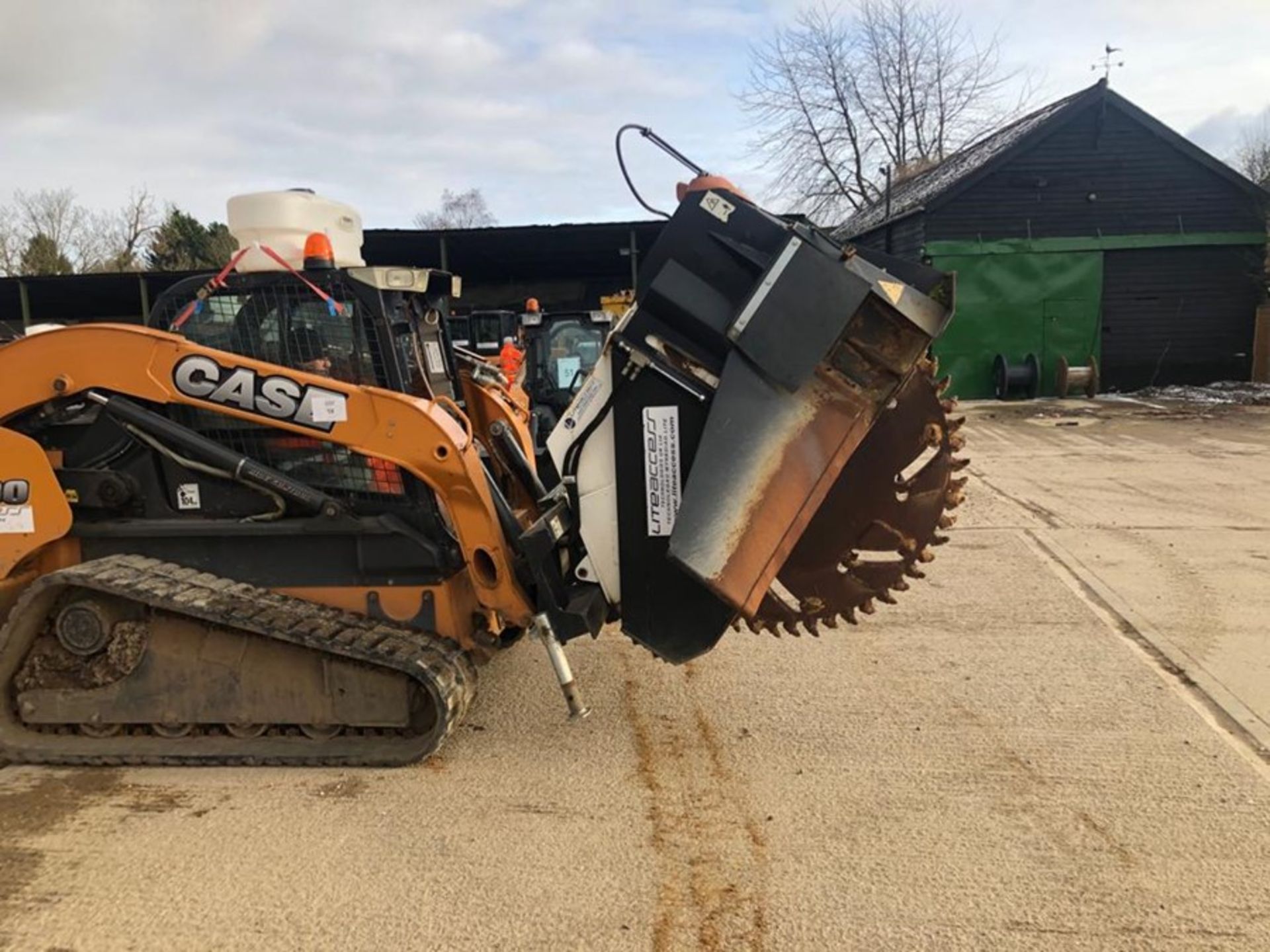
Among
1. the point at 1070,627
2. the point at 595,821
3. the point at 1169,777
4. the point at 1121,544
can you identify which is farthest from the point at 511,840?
the point at 1121,544

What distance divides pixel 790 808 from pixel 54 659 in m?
3.00

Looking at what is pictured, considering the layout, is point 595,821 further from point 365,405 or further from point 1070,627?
point 1070,627

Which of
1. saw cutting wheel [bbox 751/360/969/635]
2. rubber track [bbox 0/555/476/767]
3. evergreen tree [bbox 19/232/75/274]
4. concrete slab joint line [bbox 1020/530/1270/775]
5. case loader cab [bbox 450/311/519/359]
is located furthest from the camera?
evergreen tree [bbox 19/232/75/274]

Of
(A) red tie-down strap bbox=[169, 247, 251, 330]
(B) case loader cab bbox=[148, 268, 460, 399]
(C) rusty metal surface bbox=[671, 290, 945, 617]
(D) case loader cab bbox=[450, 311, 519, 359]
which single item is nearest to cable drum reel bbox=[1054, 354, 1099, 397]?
(D) case loader cab bbox=[450, 311, 519, 359]

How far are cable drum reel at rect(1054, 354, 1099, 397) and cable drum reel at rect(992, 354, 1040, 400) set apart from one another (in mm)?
482

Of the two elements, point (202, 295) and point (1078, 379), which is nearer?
point (202, 295)

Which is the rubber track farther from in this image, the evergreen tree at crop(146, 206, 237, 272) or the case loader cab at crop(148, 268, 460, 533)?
the evergreen tree at crop(146, 206, 237, 272)

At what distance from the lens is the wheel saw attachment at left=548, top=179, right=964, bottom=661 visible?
3.44 meters

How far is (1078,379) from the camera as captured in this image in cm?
1986

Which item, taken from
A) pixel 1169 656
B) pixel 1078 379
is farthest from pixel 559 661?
pixel 1078 379

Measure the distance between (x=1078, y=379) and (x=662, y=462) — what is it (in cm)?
1882

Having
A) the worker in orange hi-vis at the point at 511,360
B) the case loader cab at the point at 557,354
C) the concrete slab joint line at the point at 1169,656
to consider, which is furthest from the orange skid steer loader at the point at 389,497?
the case loader cab at the point at 557,354

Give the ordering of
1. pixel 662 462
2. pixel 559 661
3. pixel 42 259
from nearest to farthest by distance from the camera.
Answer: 1. pixel 662 462
2. pixel 559 661
3. pixel 42 259

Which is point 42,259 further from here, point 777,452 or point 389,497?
point 777,452
